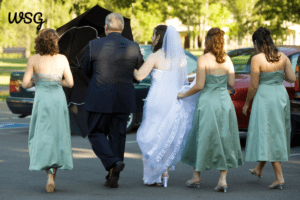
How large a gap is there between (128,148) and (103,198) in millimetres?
3477

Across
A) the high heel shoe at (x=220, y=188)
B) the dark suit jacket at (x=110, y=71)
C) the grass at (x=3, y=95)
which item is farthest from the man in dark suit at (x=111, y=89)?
the grass at (x=3, y=95)

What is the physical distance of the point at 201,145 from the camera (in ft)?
19.7

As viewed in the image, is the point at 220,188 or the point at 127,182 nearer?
the point at 220,188

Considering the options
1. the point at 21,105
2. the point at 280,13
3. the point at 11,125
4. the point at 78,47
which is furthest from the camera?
the point at 280,13

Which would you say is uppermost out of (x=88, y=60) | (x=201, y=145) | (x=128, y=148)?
(x=88, y=60)

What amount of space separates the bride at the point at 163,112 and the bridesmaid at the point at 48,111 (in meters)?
0.89

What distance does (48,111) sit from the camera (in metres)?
5.94

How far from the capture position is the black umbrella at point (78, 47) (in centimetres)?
768

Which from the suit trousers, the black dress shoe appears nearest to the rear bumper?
the suit trousers

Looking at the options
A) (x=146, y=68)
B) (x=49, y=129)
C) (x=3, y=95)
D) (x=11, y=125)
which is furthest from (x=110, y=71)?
(x=3, y=95)

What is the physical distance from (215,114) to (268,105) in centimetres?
68

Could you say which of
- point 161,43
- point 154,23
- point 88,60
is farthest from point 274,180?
point 154,23

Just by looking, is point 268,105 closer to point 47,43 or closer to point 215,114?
point 215,114

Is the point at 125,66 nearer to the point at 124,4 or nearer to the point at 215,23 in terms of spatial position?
the point at 124,4
